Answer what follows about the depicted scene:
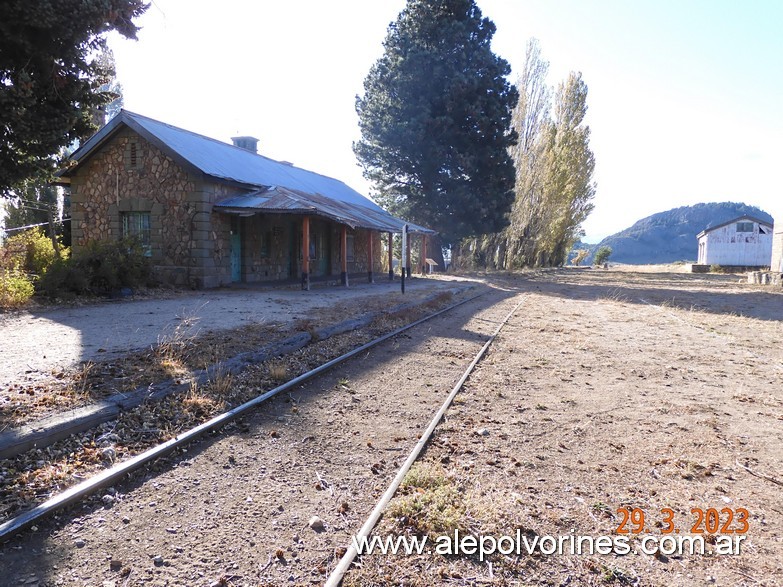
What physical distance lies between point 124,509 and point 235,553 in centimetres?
94

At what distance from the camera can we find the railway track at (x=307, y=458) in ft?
8.66

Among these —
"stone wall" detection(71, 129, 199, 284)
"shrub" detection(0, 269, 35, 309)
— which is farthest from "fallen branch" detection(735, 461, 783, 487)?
"stone wall" detection(71, 129, 199, 284)

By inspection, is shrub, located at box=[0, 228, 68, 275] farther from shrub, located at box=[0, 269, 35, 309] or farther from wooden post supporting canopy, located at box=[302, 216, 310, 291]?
wooden post supporting canopy, located at box=[302, 216, 310, 291]

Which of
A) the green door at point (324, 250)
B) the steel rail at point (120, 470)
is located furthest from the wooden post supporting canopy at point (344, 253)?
the steel rail at point (120, 470)

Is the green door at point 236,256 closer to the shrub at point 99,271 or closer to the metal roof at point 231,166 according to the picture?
the metal roof at point 231,166

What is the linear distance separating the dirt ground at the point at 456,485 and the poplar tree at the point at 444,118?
2405 centimetres

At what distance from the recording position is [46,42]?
923cm

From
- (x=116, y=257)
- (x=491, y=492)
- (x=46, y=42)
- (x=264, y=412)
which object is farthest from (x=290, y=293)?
(x=491, y=492)

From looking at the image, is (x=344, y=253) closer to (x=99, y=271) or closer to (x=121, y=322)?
(x=99, y=271)

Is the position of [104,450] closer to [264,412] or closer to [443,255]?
[264,412]

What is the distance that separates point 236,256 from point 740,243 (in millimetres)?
48496

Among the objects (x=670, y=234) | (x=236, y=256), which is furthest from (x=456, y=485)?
(x=670, y=234)

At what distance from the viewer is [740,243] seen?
155ft

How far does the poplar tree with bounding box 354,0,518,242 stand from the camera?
28.6 meters
